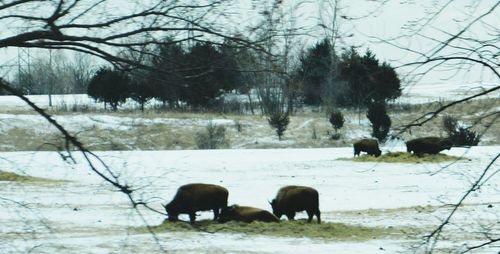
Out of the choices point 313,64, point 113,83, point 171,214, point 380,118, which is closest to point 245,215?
point 171,214

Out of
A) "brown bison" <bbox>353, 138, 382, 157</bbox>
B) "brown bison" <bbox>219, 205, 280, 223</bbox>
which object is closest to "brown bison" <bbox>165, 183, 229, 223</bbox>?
"brown bison" <bbox>219, 205, 280, 223</bbox>

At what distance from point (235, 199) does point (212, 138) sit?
29.0 meters

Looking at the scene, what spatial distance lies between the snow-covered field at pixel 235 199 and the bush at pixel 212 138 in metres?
11.5

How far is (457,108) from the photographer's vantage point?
5.85m

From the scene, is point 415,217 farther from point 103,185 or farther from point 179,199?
point 103,185

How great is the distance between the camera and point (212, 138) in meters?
52.8

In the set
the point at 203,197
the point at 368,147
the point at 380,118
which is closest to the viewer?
the point at 203,197

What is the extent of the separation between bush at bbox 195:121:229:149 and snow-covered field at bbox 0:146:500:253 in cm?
1147

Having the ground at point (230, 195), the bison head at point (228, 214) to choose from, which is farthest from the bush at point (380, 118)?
the bison head at point (228, 214)

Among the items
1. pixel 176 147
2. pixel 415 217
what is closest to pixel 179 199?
pixel 415 217

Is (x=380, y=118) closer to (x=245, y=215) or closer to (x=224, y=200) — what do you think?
(x=224, y=200)

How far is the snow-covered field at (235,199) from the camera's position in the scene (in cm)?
785

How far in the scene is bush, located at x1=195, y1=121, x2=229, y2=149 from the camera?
52.5 m

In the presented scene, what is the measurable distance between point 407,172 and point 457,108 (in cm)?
2548
